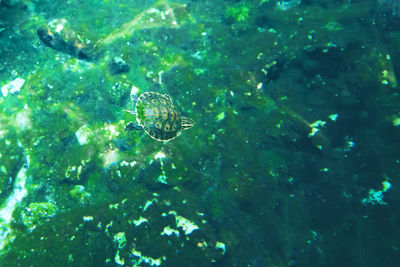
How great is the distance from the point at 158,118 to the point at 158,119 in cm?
3

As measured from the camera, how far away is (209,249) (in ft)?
13.2

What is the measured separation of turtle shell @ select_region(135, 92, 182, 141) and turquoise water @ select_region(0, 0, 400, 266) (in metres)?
0.38

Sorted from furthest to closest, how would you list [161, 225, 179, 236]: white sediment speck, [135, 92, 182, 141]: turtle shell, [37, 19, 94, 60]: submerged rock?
[37, 19, 94, 60]: submerged rock → [135, 92, 182, 141]: turtle shell → [161, 225, 179, 236]: white sediment speck

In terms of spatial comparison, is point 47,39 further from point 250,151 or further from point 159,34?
point 250,151

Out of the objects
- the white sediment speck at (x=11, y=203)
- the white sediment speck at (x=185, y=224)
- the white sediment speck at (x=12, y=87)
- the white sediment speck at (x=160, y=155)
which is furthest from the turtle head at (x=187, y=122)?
the white sediment speck at (x=12, y=87)

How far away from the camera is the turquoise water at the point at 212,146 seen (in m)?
4.25

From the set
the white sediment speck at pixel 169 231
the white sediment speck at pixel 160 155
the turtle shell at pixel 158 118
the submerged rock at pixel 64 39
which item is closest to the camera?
the white sediment speck at pixel 169 231

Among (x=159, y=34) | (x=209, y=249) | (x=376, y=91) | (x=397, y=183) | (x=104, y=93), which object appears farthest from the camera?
(x=159, y=34)

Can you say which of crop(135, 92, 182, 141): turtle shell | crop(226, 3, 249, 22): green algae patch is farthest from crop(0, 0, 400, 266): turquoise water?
crop(226, 3, 249, 22): green algae patch

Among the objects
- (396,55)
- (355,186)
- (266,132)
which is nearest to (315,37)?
(396,55)

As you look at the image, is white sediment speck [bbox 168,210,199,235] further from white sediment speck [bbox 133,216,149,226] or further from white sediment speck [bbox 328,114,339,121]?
white sediment speck [bbox 328,114,339,121]

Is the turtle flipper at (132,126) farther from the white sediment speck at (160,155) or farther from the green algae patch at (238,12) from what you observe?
the green algae patch at (238,12)

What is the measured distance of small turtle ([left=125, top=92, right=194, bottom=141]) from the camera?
15.7ft

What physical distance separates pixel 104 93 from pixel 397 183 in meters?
7.92
